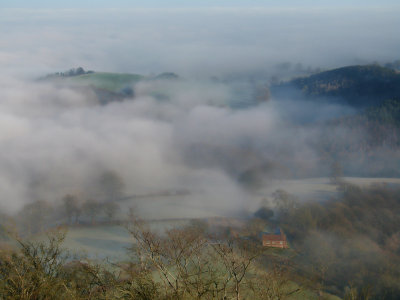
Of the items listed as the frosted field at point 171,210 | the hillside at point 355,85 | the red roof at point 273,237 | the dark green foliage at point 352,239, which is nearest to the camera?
the dark green foliage at point 352,239

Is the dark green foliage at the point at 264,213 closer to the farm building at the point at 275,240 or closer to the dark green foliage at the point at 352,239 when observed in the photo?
the dark green foliage at the point at 352,239

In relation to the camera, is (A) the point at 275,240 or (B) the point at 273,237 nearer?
(A) the point at 275,240

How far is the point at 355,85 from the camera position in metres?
62.4

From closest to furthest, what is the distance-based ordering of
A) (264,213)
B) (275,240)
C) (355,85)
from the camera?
(275,240)
(264,213)
(355,85)

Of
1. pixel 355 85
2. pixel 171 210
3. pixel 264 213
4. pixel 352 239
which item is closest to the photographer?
pixel 352 239

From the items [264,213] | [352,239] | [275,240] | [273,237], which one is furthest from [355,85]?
[275,240]

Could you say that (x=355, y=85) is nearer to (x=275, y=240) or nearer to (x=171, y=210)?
(x=171, y=210)

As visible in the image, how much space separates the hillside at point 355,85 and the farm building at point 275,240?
4367 centimetres

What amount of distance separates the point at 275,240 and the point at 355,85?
50.7 metres

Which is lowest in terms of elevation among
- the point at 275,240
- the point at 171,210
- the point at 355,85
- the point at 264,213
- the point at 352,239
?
the point at 352,239

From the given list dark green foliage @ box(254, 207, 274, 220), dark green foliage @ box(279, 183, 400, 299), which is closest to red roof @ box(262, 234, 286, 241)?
dark green foliage @ box(279, 183, 400, 299)

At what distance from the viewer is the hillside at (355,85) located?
57.7 metres

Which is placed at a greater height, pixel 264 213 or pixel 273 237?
pixel 264 213

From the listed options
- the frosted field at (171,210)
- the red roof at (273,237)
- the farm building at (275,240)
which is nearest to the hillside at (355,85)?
the frosted field at (171,210)
